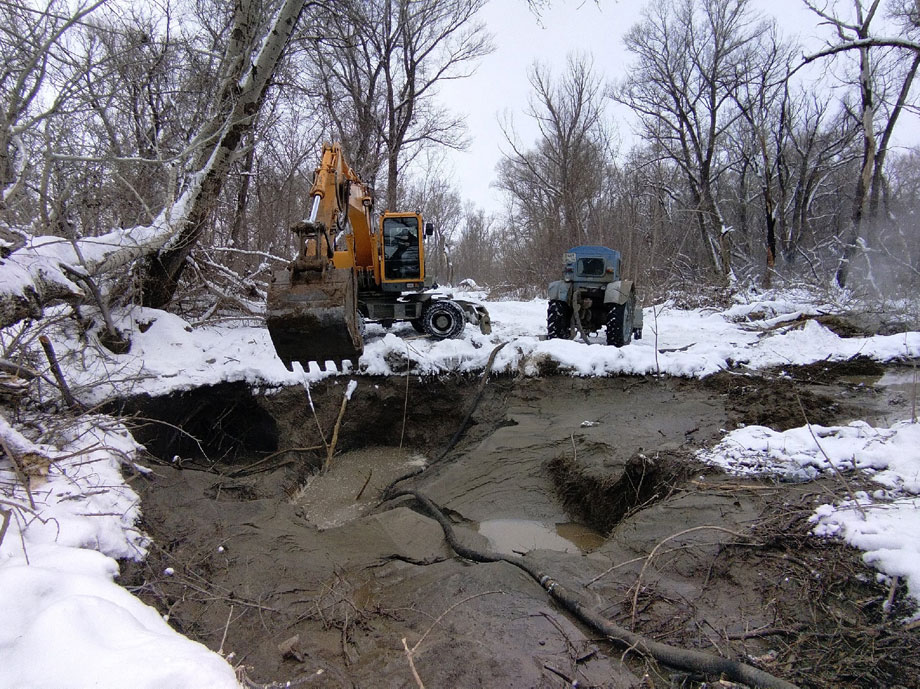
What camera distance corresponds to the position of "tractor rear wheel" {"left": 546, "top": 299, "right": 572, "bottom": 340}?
10930 millimetres

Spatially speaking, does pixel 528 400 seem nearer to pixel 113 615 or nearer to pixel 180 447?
pixel 180 447

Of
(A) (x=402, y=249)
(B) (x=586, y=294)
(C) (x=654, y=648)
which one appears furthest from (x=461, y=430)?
(C) (x=654, y=648)

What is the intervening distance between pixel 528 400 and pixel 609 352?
1.63 m

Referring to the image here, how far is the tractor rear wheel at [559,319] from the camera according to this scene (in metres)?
10.9

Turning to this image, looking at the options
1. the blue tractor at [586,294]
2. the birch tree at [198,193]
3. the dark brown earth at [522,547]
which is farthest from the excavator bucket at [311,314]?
the blue tractor at [586,294]

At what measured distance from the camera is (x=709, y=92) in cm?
2233

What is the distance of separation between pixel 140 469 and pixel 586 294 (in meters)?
8.66

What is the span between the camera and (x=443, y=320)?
35.2 feet

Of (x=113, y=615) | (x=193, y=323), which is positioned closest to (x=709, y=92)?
(x=193, y=323)

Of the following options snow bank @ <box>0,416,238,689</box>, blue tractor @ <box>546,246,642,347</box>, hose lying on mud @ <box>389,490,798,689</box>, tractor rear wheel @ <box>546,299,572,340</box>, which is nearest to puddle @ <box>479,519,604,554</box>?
hose lying on mud @ <box>389,490,798,689</box>

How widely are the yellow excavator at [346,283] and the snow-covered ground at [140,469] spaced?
1630 mm

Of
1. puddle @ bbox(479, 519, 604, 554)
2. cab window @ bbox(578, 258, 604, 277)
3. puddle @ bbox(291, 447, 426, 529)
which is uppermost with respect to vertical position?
cab window @ bbox(578, 258, 604, 277)

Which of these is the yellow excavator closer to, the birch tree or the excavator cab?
the excavator cab

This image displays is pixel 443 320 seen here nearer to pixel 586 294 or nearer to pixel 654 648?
pixel 586 294
